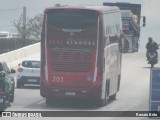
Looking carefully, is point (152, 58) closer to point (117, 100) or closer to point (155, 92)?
point (117, 100)

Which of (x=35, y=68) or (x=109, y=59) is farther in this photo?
(x=35, y=68)

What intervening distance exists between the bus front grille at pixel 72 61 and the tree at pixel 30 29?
4824 cm

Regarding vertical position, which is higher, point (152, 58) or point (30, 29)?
point (30, 29)

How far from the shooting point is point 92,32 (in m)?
35.7

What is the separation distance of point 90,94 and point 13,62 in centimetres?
2396

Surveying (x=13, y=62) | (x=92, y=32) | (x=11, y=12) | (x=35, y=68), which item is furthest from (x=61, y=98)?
(x=11, y=12)

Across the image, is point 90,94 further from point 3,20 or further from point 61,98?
point 3,20

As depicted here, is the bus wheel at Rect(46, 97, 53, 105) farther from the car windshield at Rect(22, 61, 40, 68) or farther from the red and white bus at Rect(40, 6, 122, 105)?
the car windshield at Rect(22, 61, 40, 68)

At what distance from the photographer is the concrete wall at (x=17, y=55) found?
193 ft

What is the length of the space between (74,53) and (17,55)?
25.2m

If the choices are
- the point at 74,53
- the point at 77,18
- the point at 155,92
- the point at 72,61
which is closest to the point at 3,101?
the point at 72,61

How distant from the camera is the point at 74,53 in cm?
3572

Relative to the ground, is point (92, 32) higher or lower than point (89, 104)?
higher

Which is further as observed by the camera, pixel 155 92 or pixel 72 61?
pixel 72 61
